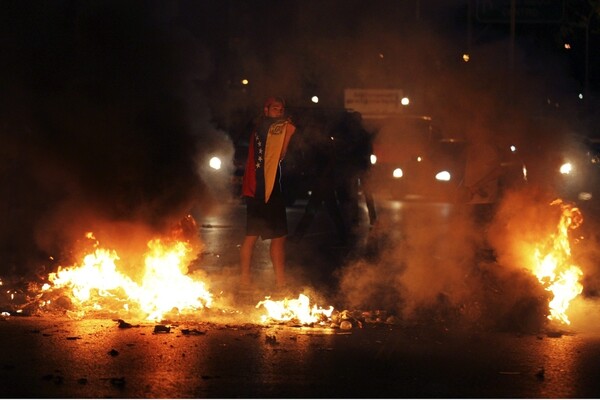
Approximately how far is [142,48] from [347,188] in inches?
184

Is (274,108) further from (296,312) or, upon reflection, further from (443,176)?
(443,176)

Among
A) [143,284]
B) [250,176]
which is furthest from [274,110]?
[143,284]

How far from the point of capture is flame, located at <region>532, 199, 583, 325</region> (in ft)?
23.9

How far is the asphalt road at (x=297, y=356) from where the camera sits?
5047 millimetres

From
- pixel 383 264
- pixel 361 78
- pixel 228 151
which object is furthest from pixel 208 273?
pixel 361 78

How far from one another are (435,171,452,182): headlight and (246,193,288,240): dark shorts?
48.5ft

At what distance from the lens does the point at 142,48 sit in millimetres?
9078

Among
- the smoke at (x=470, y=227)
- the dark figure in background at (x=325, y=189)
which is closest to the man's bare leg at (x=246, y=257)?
the smoke at (x=470, y=227)

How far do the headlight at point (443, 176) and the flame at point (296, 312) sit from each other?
15.9 m

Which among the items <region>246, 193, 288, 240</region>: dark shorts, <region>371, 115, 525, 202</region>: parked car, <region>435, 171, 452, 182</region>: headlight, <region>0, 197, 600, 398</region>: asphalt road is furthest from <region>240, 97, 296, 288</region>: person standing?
<region>435, 171, 452, 182</region>: headlight

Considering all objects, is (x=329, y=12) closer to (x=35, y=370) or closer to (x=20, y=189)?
(x=20, y=189)

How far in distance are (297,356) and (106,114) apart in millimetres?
3654

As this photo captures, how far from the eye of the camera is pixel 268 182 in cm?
826

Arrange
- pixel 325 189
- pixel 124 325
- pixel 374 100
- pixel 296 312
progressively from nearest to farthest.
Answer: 1. pixel 124 325
2. pixel 296 312
3. pixel 325 189
4. pixel 374 100
